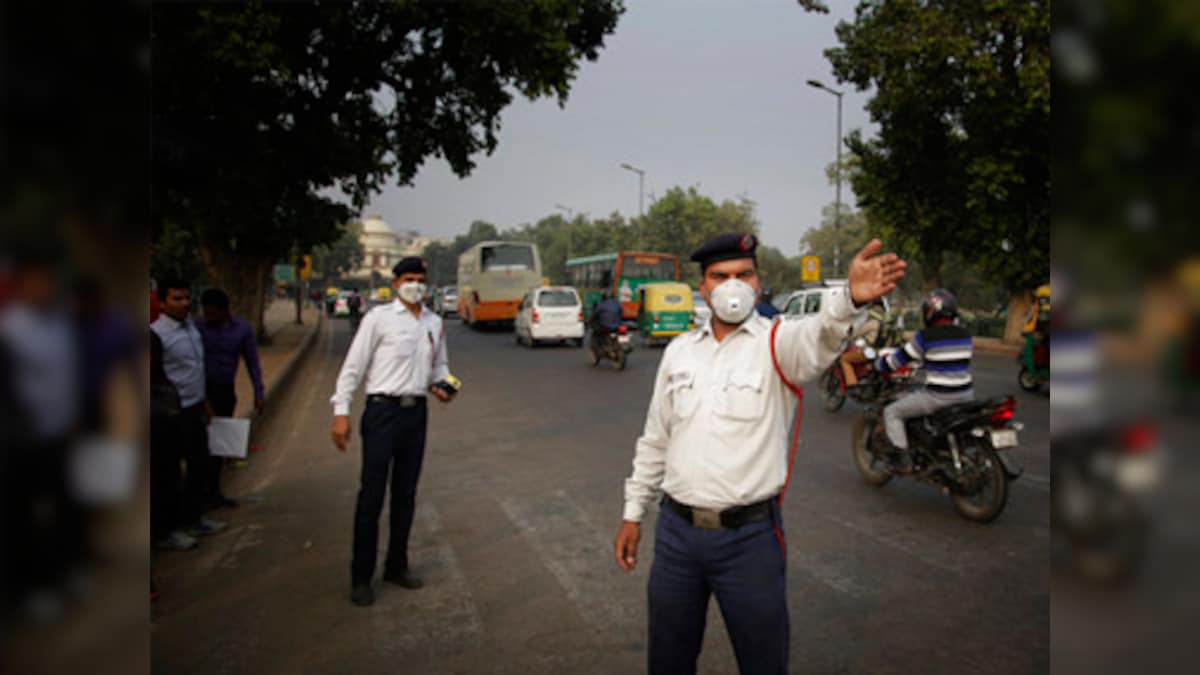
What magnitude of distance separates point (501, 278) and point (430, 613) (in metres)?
26.6

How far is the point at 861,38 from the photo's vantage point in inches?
779

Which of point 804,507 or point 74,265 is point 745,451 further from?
point 804,507

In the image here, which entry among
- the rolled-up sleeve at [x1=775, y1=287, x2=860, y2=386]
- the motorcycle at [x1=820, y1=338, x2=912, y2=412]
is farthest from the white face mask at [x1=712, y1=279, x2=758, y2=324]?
the motorcycle at [x1=820, y1=338, x2=912, y2=412]

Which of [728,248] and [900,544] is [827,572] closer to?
[900,544]

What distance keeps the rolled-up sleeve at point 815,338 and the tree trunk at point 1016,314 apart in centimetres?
1773

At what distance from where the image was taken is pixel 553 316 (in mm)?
21688

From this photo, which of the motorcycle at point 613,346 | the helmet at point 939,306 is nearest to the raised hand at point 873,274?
the helmet at point 939,306

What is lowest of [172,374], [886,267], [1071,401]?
[172,374]

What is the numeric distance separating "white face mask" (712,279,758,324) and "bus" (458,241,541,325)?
90.8ft

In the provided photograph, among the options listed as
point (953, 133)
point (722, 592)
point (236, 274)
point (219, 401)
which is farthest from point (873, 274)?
point (953, 133)

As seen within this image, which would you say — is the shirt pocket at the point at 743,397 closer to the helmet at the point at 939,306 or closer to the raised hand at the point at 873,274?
the raised hand at the point at 873,274

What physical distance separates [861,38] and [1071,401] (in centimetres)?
2136

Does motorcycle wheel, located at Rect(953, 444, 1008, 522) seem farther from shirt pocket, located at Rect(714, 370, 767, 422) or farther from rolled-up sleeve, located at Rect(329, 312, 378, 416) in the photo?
rolled-up sleeve, located at Rect(329, 312, 378, 416)

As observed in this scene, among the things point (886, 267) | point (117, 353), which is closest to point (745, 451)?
point (886, 267)
